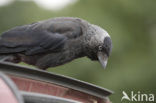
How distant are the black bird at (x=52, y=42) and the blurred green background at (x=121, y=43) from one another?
30.3 feet

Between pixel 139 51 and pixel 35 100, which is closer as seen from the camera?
pixel 35 100

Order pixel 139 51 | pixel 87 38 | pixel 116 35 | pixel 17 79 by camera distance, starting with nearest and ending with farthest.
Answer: pixel 17 79
pixel 87 38
pixel 116 35
pixel 139 51

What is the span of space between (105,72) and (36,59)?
1230 centimetres

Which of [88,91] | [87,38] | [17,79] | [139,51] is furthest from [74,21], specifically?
[139,51]

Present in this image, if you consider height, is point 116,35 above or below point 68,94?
above

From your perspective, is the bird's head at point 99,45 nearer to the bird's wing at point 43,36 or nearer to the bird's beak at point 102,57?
the bird's beak at point 102,57

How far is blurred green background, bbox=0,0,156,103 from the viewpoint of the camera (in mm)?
18734

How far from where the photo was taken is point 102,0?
75.0ft

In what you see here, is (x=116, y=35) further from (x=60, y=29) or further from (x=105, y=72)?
(x=60, y=29)

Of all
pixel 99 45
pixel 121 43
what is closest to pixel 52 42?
pixel 99 45

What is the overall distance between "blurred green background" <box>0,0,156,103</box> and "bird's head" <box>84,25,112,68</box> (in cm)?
902

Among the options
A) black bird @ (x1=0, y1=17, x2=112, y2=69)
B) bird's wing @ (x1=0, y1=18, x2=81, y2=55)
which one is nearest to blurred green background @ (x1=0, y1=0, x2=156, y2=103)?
black bird @ (x1=0, y1=17, x2=112, y2=69)

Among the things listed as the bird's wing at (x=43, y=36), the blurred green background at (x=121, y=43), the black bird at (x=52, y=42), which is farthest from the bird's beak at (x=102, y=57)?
the blurred green background at (x=121, y=43)

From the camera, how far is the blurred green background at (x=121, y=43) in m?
18.7
